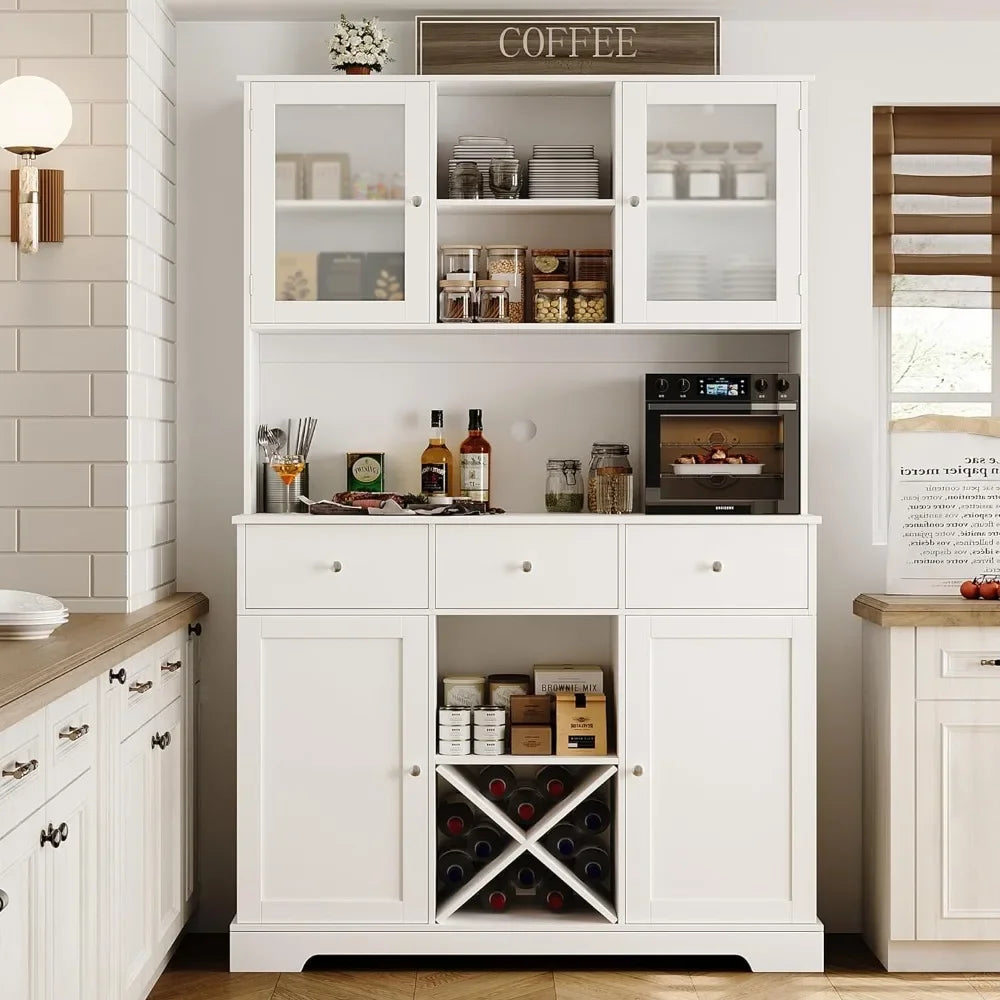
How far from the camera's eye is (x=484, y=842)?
10.3 feet

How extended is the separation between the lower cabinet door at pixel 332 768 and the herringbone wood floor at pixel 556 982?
0.16 meters

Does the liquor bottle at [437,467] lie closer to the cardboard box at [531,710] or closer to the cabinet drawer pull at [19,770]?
the cardboard box at [531,710]

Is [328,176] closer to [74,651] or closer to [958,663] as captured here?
[74,651]

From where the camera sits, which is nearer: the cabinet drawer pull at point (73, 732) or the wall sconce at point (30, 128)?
the cabinet drawer pull at point (73, 732)

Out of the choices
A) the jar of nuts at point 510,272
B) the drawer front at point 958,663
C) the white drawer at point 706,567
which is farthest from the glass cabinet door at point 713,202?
the drawer front at point 958,663

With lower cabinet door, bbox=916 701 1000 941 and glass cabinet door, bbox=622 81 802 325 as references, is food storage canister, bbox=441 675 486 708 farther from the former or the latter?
lower cabinet door, bbox=916 701 1000 941

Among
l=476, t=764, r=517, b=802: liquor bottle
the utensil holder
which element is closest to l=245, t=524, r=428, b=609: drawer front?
the utensil holder

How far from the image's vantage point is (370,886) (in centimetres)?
296

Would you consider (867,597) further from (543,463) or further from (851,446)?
(543,463)

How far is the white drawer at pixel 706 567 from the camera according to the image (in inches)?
116

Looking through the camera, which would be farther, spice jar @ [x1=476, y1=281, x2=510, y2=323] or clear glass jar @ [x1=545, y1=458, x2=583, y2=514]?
clear glass jar @ [x1=545, y1=458, x2=583, y2=514]

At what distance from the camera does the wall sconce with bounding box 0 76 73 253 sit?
2568mm

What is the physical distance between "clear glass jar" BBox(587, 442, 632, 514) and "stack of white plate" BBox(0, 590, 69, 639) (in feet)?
4.48

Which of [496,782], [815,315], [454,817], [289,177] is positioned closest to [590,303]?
[815,315]
